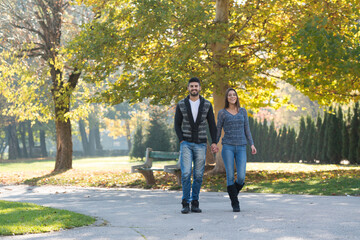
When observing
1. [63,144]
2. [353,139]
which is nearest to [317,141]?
[353,139]

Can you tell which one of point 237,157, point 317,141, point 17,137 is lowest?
point 237,157

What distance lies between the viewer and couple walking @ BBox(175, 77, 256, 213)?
8016 millimetres

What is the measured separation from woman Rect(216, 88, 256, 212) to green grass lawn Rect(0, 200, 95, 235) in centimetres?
228

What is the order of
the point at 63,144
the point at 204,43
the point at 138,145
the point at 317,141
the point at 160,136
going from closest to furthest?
the point at 204,43, the point at 63,144, the point at 317,141, the point at 160,136, the point at 138,145

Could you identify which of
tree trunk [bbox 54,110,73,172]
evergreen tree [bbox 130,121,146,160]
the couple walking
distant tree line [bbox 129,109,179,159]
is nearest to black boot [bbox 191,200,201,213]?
the couple walking

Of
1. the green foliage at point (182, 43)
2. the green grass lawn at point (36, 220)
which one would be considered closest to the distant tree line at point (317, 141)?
the green foliage at point (182, 43)

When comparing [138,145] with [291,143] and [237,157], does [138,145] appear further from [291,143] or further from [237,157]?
[237,157]

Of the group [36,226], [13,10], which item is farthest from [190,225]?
[13,10]

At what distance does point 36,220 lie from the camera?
7.45m

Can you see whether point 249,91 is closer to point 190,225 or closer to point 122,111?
point 190,225

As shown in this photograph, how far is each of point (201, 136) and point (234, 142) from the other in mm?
564

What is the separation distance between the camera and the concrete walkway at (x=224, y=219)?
6172 millimetres

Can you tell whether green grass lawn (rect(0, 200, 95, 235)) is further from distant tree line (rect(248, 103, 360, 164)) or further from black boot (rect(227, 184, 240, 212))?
distant tree line (rect(248, 103, 360, 164))

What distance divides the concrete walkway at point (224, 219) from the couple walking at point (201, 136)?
468 mm
